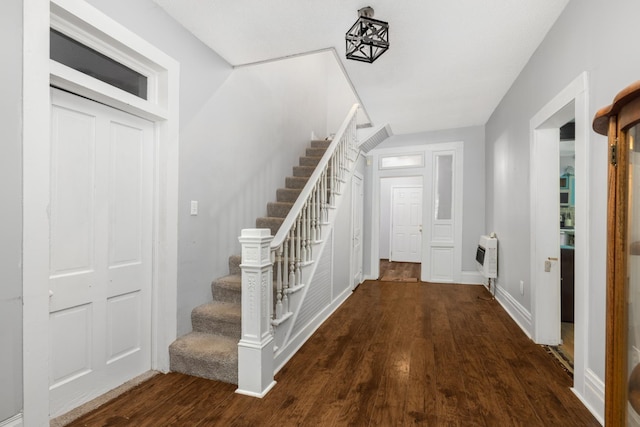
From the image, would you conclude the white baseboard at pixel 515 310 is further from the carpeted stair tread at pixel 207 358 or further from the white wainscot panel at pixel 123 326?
Result: the white wainscot panel at pixel 123 326

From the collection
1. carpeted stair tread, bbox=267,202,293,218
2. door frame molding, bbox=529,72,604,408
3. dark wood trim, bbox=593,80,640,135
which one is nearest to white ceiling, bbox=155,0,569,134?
door frame molding, bbox=529,72,604,408

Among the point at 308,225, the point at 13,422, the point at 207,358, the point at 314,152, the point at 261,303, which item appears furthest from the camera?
the point at 314,152

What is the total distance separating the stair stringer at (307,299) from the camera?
2.43 m

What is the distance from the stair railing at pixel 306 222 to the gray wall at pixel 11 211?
132 cm

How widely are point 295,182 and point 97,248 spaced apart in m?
2.65

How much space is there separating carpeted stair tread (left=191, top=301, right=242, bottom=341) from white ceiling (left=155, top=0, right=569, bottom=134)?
7.31 ft

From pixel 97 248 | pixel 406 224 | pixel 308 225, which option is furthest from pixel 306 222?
pixel 406 224

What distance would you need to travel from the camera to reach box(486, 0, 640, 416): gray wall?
1.63m

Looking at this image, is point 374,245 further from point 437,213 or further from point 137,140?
point 137,140

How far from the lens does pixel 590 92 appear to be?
6.20 ft

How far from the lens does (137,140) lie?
217cm

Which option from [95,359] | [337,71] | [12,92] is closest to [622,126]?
[12,92]

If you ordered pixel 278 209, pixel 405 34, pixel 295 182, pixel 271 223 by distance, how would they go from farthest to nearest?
pixel 295 182 → pixel 278 209 → pixel 271 223 → pixel 405 34

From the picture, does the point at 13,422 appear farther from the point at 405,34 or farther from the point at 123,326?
the point at 405,34
